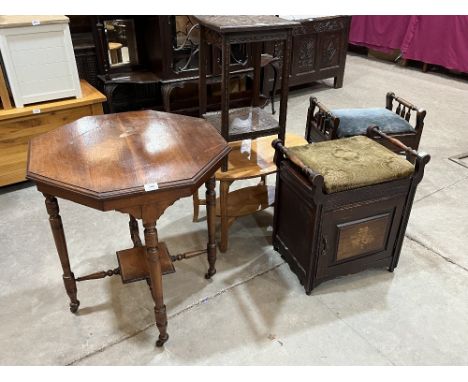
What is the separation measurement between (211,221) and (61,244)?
64cm

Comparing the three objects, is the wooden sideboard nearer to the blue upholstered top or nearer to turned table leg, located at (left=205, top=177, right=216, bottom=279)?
turned table leg, located at (left=205, top=177, right=216, bottom=279)

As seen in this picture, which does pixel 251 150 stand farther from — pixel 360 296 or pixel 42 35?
pixel 42 35

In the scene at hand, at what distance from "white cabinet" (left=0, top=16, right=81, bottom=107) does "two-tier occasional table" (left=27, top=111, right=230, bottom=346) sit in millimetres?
1056

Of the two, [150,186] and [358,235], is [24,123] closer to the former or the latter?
[150,186]

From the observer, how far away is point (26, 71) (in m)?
2.60

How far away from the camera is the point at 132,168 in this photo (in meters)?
1.47

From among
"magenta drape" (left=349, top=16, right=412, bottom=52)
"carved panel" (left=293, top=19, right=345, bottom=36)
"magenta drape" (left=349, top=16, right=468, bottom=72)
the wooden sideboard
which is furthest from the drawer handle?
"magenta drape" (left=349, top=16, right=412, bottom=52)

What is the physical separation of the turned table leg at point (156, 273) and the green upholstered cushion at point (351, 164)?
2.30 feet

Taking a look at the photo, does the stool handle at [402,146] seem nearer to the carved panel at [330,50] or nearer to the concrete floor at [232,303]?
the concrete floor at [232,303]

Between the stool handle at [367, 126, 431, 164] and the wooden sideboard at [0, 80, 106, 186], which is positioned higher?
the stool handle at [367, 126, 431, 164]

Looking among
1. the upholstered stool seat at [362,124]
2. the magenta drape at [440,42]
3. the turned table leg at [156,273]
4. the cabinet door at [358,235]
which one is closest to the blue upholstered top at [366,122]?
the upholstered stool seat at [362,124]

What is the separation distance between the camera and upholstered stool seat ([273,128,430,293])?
1754mm

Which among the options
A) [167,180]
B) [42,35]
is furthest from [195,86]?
[167,180]

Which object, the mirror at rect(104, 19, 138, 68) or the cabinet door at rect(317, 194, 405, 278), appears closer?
the cabinet door at rect(317, 194, 405, 278)
